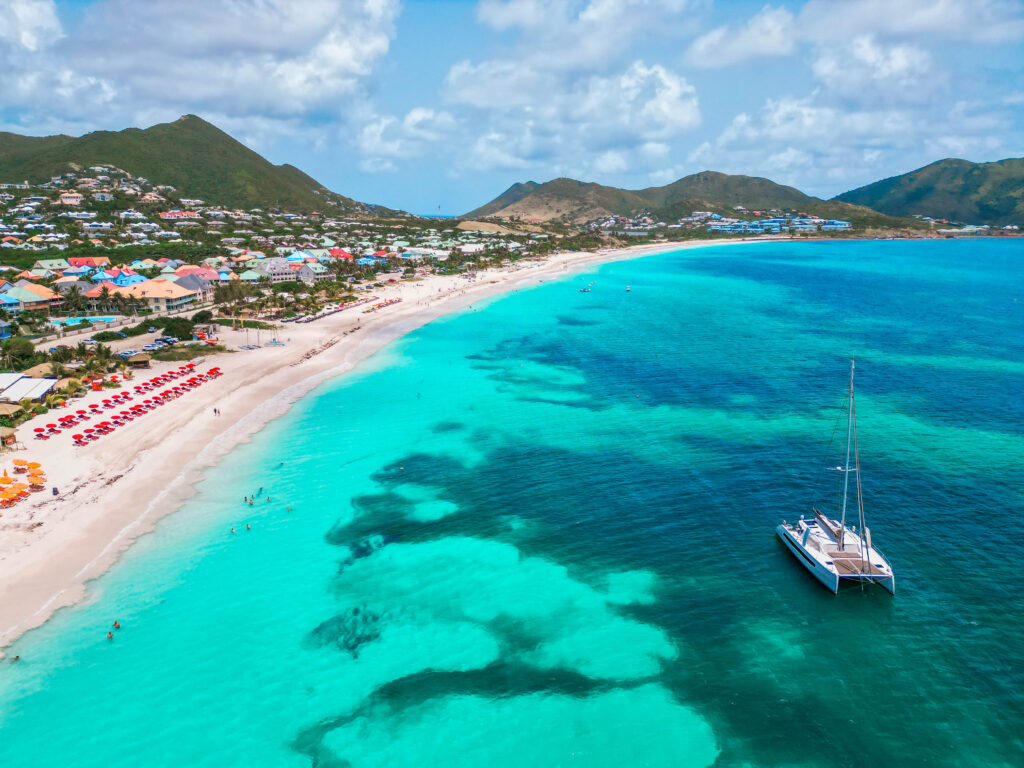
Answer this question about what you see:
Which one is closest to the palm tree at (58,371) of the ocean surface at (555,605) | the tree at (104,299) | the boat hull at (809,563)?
the ocean surface at (555,605)

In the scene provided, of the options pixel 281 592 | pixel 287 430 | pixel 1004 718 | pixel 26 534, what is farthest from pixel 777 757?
pixel 287 430

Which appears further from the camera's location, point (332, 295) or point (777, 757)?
point (332, 295)

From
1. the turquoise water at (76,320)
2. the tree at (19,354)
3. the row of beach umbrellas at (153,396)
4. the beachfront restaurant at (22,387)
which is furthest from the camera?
the turquoise water at (76,320)

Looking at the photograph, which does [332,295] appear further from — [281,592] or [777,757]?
[777,757]

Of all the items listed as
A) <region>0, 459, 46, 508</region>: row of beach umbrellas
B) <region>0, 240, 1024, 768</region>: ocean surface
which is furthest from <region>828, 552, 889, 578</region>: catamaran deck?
<region>0, 459, 46, 508</region>: row of beach umbrellas

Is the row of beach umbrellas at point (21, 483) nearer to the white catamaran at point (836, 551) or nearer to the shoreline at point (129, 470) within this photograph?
the shoreline at point (129, 470)

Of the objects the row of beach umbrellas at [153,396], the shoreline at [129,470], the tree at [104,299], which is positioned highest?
the tree at [104,299]

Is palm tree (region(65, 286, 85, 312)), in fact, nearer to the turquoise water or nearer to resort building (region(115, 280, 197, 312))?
the turquoise water
